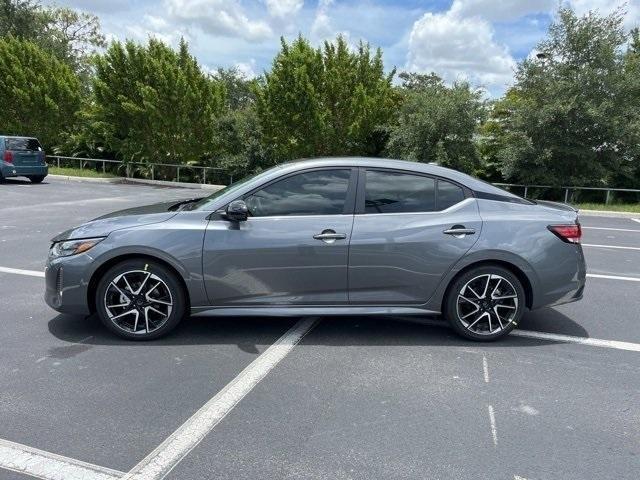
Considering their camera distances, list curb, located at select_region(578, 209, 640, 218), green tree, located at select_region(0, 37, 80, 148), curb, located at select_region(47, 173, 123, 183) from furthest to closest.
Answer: green tree, located at select_region(0, 37, 80, 148), curb, located at select_region(47, 173, 123, 183), curb, located at select_region(578, 209, 640, 218)

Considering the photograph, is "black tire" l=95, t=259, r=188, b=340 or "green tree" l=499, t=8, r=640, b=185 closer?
"black tire" l=95, t=259, r=188, b=340

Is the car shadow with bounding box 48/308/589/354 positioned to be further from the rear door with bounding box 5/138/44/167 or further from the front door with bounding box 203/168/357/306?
the rear door with bounding box 5/138/44/167

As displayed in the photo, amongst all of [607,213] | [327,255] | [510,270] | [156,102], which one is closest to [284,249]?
[327,255]

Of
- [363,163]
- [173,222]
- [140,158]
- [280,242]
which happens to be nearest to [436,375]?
[280,242]

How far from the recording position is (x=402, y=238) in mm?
4254

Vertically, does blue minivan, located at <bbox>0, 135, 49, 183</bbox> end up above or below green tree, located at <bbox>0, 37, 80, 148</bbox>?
below

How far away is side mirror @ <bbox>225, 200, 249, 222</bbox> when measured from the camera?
163 inches

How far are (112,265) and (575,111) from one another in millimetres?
16747

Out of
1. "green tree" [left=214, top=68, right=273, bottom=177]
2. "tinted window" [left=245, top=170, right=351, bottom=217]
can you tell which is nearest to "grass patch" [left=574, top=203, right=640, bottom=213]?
"green tree" [left=214, top=68, right=273, bottom=177]

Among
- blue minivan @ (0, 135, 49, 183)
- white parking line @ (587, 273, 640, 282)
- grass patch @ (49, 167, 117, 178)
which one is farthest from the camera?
grass patch @ (49, 167, 117, 178)

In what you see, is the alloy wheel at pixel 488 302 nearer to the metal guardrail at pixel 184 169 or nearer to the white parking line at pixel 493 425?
the white parking line at pixel 493 425

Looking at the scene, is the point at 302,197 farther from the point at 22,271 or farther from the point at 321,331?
the point at 22,271

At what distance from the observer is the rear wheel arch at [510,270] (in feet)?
14.3

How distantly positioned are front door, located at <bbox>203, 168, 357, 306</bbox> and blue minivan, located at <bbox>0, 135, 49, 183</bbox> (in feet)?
53.8
